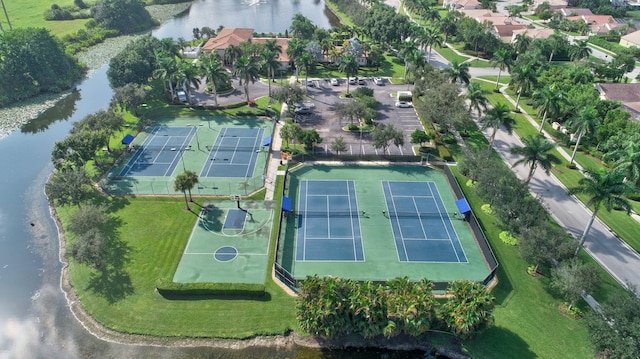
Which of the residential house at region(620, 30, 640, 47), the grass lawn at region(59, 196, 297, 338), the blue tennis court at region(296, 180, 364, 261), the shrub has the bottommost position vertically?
the grass lawn at region(59, 196, 297, 338)

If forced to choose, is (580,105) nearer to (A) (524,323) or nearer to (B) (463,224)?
(B) (463,224)

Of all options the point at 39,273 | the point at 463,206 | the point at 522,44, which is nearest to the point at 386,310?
the point at 463,206

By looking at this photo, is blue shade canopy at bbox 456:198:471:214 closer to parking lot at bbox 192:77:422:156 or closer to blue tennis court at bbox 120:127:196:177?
parking lot at bbox 192:77:422:156

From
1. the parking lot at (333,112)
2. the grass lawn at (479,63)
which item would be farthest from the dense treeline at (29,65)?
the grass lawn at (479,63)

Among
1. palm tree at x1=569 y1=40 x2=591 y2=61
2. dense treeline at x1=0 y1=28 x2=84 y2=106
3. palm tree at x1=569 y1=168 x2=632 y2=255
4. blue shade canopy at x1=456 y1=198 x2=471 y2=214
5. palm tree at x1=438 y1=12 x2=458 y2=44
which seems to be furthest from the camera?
palm tree at x1=438 y1=12 x2=458 y2=44

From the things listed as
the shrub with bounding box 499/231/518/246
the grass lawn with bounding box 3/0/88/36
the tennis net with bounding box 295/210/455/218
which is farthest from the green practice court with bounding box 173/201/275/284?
the grass lawn with bounding box 3/0/88/36

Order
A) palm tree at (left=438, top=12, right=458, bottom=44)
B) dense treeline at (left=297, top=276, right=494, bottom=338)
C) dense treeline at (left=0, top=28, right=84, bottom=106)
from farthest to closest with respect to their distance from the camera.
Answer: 1. palm tree at (left=438, top=12, right=458, bottom=44)
2. dense treeline at (left=0, top=28, right=84, bottom=106)
3. dense treeline at (left=297, top=276, right=494, bottom=338)
